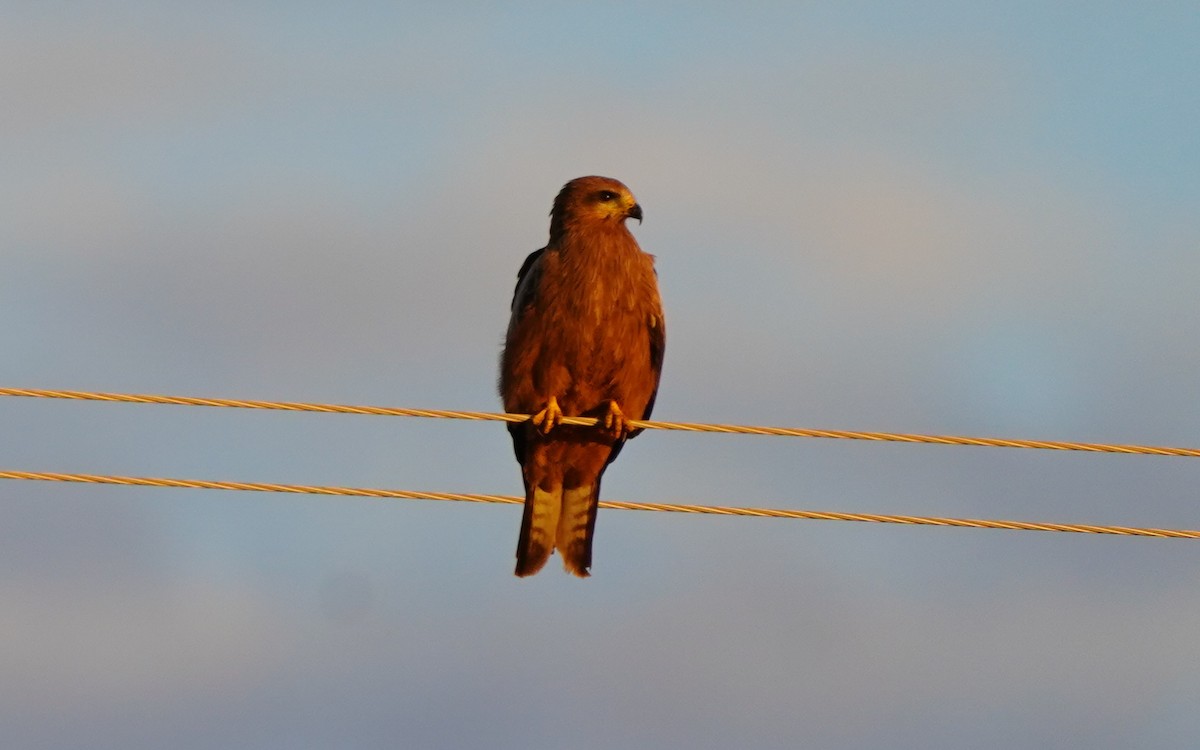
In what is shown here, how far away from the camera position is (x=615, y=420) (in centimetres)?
977

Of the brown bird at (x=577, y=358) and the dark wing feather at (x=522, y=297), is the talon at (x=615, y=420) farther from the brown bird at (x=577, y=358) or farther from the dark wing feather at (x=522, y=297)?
the dark wing feather at (x=522, y=297)

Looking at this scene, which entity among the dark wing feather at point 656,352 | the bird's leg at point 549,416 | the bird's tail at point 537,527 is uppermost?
the dark wing feather at point 656,352

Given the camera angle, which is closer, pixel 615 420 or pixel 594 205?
Result: pixel 615 420

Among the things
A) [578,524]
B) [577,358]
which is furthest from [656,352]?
[578,524]

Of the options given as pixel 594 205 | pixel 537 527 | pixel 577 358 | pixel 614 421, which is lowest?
pixel 537 527

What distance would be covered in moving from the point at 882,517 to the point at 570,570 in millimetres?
3834

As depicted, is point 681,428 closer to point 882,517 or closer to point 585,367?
point 882,517

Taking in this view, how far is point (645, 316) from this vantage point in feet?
32.8

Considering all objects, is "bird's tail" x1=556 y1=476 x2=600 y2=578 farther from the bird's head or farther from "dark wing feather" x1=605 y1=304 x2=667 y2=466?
the bird's head

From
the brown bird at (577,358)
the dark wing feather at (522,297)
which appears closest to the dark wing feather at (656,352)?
the brown bird at (577,358)

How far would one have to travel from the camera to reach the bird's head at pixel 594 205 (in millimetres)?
10297

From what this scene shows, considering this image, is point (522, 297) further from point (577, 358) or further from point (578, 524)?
point (578, 524)

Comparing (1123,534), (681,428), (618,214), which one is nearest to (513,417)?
(681,428)

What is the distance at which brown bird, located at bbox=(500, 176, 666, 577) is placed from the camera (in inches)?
386
